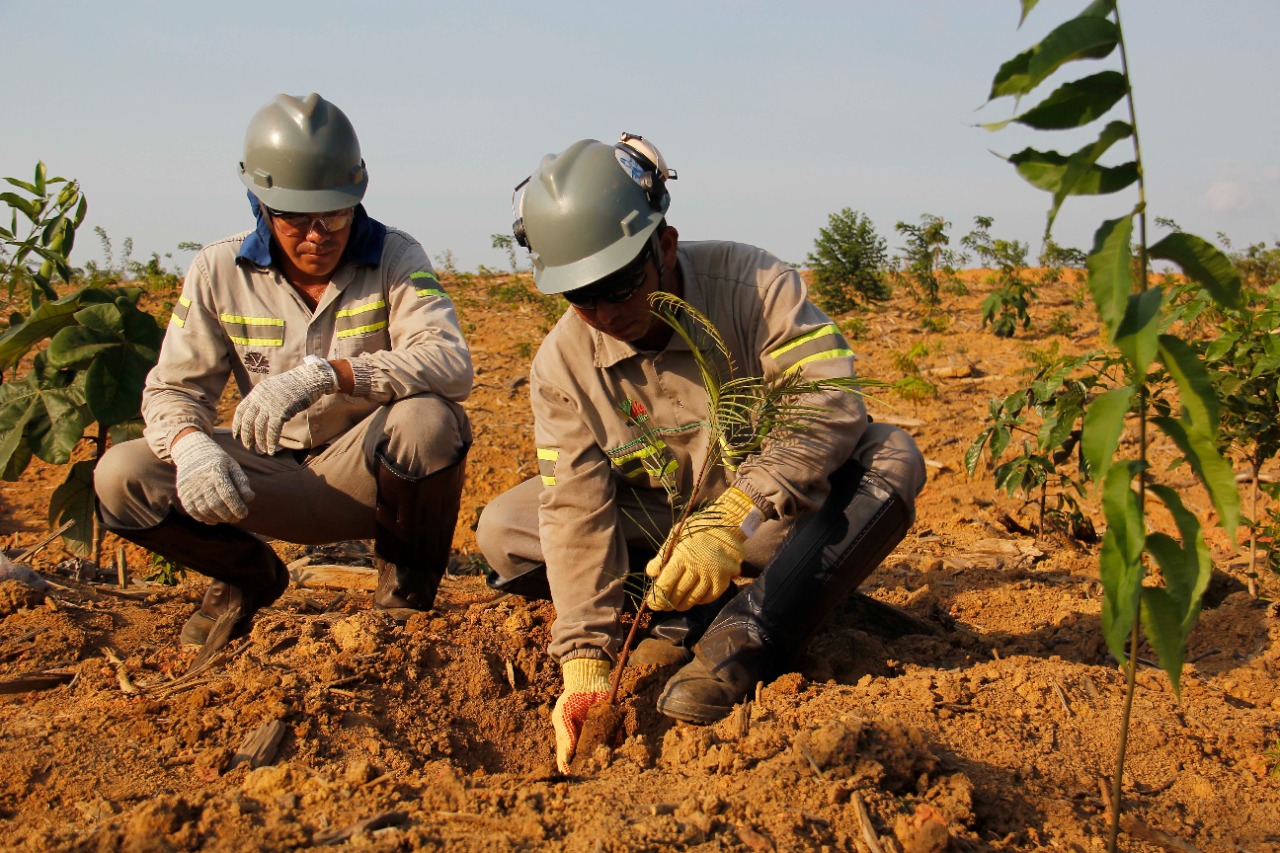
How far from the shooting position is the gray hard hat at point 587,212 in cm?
262

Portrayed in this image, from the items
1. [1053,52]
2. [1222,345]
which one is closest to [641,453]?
[1053,52]

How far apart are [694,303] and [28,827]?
191 centimetres

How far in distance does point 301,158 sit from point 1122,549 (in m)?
2.66

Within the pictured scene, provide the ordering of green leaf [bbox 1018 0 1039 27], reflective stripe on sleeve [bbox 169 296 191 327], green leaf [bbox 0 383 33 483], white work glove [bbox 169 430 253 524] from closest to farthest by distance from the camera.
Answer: green leaf [bbox 1018 0 1039 27]
white work glove [bbox 169 430 253 524]
reflective stripe on sleeve [bbox 169 296 191 327]
green leaf [bbox 0 383 33 483]

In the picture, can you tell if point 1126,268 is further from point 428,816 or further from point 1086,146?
point 428,816

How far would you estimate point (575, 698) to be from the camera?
8.93ft

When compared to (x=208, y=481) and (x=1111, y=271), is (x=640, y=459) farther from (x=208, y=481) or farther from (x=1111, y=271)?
(x=1111, y=271)

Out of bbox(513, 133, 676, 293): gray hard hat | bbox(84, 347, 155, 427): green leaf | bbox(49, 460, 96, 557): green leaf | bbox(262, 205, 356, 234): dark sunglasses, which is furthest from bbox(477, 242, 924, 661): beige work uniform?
bbox(49, 460, 96, 557): green leaf

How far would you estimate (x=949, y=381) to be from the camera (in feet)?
24.3

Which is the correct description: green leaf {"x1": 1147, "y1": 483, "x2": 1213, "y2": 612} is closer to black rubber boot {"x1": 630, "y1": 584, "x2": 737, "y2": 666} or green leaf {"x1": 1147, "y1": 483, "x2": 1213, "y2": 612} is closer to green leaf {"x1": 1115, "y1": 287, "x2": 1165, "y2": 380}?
green leaf {"x1": 1115, "y1": 287, "x2": 1165, "y2": 380}

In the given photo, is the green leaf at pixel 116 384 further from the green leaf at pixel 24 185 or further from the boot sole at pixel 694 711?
the boot sole at pixel 694 711

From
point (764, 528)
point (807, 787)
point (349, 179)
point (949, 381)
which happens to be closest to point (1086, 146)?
point (807, 787)

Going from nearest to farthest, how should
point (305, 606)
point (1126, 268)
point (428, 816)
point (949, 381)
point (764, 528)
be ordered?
point (1126, 268) < point (428, 816) < point (764, 528) < point (305, 606) < point (949, 381)

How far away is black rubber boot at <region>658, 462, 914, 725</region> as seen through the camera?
2.84 m
